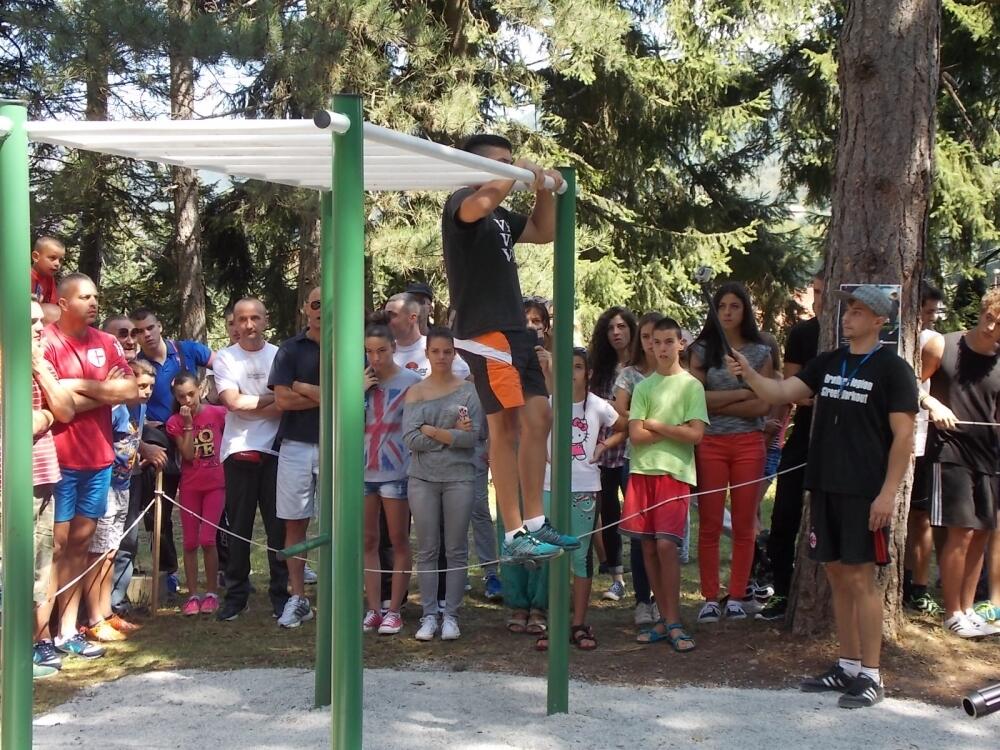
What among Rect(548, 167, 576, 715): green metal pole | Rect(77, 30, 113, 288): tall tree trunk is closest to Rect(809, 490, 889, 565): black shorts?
Rect(548, 167, 576, 715): green metal pole

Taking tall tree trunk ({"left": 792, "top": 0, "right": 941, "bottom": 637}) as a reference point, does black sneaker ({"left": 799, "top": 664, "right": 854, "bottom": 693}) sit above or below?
below

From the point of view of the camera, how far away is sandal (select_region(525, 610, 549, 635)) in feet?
21.3

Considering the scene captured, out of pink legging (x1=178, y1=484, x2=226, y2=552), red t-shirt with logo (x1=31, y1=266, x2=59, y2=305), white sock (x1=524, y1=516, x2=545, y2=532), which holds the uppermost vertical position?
red t-shirt with logo (x1=31, y1=266, x2=59, y2=305)

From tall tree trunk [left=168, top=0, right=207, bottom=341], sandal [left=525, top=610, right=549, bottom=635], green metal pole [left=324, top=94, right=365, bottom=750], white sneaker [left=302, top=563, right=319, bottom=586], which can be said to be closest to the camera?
green metal pole [left=324, top=94, right=365, bottom=750]

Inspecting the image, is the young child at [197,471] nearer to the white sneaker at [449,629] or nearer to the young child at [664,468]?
the white sneaker at [449,629]

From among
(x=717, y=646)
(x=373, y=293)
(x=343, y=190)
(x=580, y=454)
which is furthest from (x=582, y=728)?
(x=373, y=293)

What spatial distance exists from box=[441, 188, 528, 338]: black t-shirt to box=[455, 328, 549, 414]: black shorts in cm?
3

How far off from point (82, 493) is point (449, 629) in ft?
6.73

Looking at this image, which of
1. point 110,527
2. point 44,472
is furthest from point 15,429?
point 110,527

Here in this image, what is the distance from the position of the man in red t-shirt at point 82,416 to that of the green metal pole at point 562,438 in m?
2.34

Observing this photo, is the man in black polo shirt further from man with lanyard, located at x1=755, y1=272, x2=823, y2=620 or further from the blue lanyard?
the blue lanyard

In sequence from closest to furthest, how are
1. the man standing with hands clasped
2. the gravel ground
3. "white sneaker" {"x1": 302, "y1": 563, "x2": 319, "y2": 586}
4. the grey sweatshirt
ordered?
the gravel ground, the man standing with hands clasped, the grey sweatshirt, "white sneaker" {"x1": 302, "y1": 563, "x2": 319, "y2": 586}

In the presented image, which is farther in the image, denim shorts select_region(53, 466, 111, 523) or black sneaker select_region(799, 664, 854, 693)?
denim shorts select_region(53, 466, 111, 523)

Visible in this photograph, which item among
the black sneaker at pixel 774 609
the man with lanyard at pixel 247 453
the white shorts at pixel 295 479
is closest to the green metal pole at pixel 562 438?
the black sneaker at pixel 774 609
